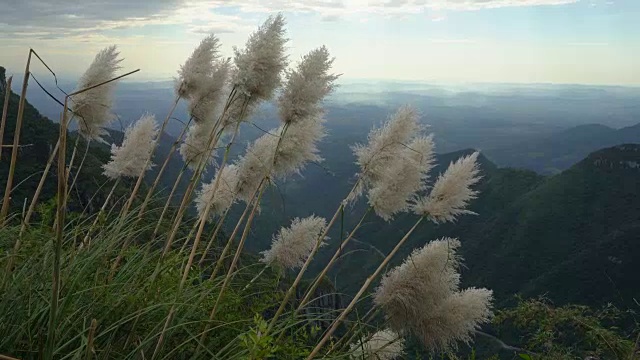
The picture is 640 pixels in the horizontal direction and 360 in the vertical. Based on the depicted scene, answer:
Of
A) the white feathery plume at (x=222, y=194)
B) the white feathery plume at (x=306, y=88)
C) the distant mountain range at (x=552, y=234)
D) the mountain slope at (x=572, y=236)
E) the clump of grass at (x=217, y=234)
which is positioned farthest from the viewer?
the distant mountain range at (x=552, y=234)

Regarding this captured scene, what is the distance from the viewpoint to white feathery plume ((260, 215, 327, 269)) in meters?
3.05

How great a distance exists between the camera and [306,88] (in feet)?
9.84

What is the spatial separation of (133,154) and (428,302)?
88.1 inches

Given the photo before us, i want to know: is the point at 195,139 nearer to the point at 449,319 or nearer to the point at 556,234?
the point at 449,319

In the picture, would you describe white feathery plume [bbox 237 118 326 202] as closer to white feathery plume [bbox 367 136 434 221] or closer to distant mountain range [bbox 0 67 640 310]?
white feathery plume [bbox 367 136 434 221]

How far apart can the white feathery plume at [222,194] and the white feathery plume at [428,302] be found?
1.20m

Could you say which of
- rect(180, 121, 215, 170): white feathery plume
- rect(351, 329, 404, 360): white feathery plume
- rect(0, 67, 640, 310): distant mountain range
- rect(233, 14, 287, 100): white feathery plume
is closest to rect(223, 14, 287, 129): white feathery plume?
rect(233, 14, 287, 100): white feathery plume

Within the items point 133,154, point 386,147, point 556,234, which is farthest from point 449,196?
point 556,234

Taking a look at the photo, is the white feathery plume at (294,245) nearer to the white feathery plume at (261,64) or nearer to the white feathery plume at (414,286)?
the white feathery plume at (414,286)

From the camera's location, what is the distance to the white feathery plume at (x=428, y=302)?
2635 mm

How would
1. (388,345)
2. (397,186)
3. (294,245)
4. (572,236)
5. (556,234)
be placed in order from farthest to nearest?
(556,234) < (572,236) < (294,245) < (397,186) < (388,345)

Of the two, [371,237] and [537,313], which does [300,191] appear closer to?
[371,237]

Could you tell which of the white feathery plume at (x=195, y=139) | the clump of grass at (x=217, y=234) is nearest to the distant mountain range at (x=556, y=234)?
the white feathery plume at (x=195, y=139)

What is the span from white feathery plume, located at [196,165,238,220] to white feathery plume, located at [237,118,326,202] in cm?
9
